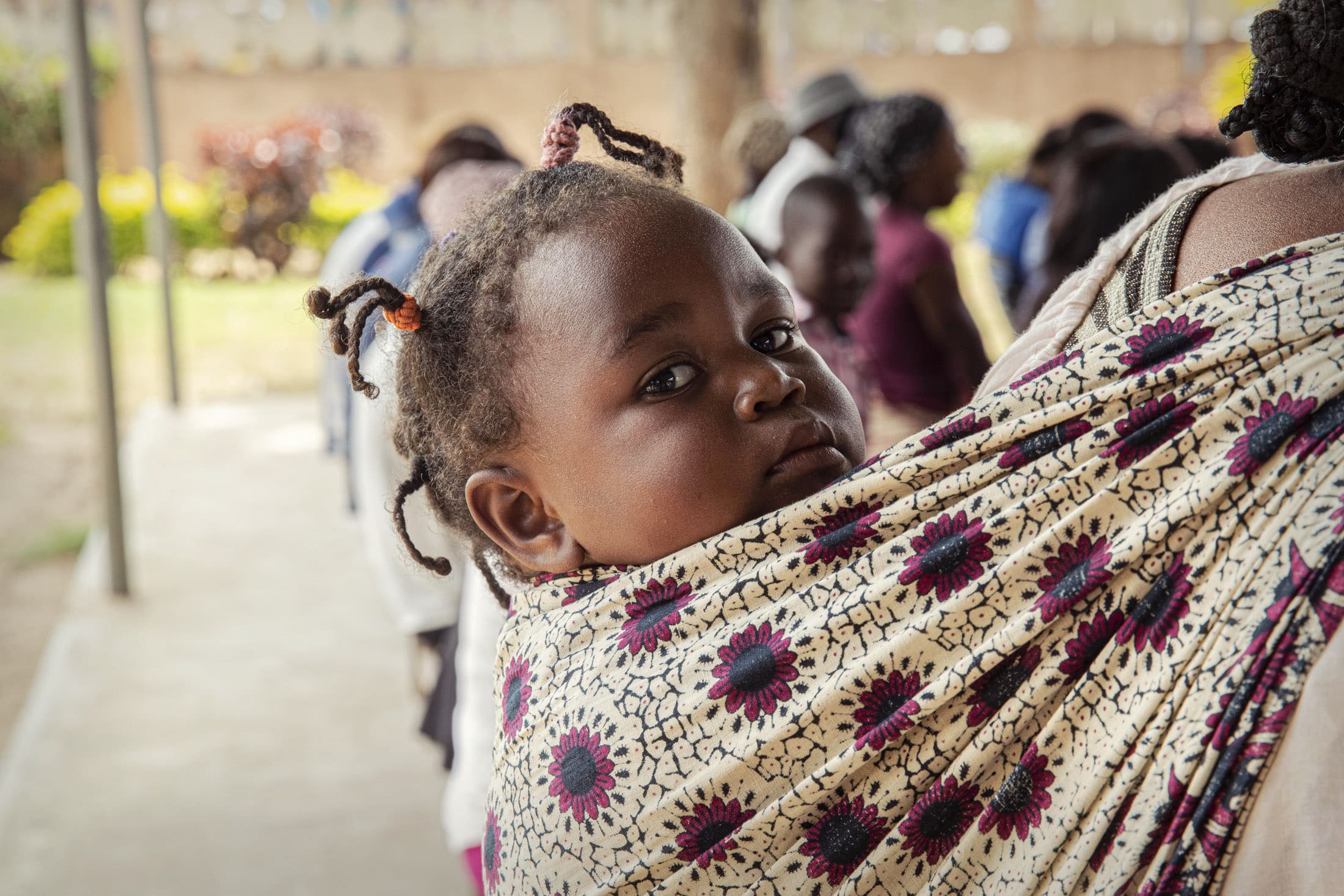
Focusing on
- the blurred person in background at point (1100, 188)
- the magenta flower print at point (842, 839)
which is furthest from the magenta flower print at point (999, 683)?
the blurred person in background at point (1100, 188)

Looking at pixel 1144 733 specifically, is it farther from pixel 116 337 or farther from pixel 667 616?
pixel 116 337

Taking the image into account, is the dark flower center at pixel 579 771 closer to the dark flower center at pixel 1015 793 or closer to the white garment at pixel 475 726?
the dark flower center at pixel 1015 793

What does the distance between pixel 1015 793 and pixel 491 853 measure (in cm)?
62

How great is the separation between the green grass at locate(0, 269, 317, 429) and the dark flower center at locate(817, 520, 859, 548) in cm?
786

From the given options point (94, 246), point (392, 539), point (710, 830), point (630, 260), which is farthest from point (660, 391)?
point (94, 246)

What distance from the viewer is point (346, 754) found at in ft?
13.0

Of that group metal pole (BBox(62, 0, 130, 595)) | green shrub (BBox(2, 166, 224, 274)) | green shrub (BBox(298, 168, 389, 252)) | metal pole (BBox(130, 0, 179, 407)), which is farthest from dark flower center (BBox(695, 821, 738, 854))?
green shrub (BBox(2, 166, 224, 274))

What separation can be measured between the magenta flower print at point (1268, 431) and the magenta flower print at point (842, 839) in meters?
0.42

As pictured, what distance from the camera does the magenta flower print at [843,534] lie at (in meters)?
1.14

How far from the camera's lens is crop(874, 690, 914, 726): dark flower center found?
1.08m

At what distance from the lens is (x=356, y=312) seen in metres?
1.53

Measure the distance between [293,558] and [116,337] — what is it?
6307 mm

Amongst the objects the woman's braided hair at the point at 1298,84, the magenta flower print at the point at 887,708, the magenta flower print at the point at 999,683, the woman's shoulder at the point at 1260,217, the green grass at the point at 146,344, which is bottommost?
the green grass at the point at 146,344

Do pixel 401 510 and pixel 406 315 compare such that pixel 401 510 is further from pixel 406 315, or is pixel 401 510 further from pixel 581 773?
pixel 581 773
